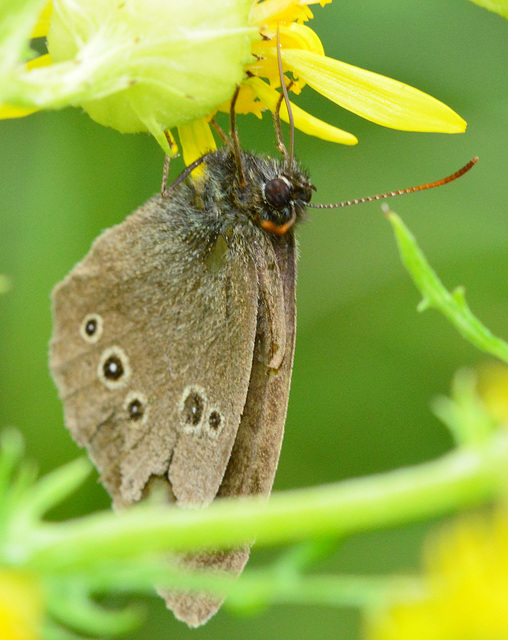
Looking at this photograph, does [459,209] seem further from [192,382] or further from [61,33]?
[61,33]

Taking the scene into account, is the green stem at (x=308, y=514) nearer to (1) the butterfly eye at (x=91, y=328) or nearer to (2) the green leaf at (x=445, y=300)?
(2) the green leaf at (x=445, y=300)

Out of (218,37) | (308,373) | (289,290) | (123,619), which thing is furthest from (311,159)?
(123,619)

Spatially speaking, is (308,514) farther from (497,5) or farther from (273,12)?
(273,12)

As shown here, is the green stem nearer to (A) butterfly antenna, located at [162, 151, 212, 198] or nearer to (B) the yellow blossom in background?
(B) the yellow blossom in background

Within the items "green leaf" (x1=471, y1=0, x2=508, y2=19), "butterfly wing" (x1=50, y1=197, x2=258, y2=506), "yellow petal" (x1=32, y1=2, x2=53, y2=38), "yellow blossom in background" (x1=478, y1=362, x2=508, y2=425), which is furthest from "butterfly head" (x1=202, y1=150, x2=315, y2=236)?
"yellow blossom in background" (x1=478, y1=362, x2=508, y2=425)

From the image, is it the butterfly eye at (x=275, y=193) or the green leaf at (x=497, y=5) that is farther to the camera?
the butterfly eye at (x=275, y=193)

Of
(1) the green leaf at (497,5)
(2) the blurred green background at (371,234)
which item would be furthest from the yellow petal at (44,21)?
(2) the blurred green background at (371,234)
